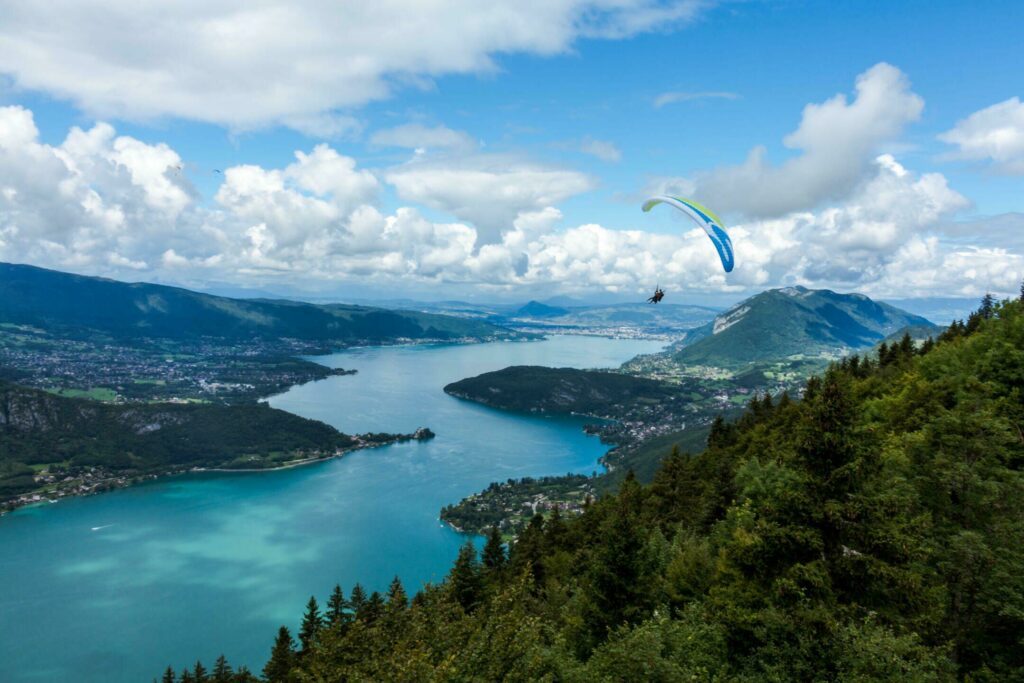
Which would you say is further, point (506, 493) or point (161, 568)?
point (506, 493)

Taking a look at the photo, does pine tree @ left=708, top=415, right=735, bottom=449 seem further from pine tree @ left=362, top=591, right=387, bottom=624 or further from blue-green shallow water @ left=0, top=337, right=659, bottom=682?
blue-green shallow water @ left=0, top=337, right=659, bottom=682

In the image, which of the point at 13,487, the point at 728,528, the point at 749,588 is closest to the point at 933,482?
the point at 749,588

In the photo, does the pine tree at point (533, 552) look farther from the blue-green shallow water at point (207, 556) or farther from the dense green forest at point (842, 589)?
the blue-green shallow water at point (207, 556)

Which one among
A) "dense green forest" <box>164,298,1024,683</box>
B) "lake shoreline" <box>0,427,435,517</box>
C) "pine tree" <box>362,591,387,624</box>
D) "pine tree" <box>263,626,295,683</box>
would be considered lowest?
"lake shoreline" <box>0,427,435,517</box>

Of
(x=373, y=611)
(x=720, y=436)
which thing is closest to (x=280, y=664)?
(x=373, y=611)

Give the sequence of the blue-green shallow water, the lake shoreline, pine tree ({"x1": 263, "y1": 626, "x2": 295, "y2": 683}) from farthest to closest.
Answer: the lake shoreline
the blue-green shallow water
pine tree ({"x1": 263, "y1": 626, "x2": 295, "y2": 683})

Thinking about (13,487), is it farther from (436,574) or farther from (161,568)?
(436,574)

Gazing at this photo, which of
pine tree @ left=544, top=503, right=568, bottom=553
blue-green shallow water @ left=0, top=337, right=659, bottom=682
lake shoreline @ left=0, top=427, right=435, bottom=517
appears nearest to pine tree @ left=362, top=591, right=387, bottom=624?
pine tree @ left=544, top=503, right=568, bottom=553

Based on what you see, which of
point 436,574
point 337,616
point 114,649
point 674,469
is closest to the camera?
point 337,616
